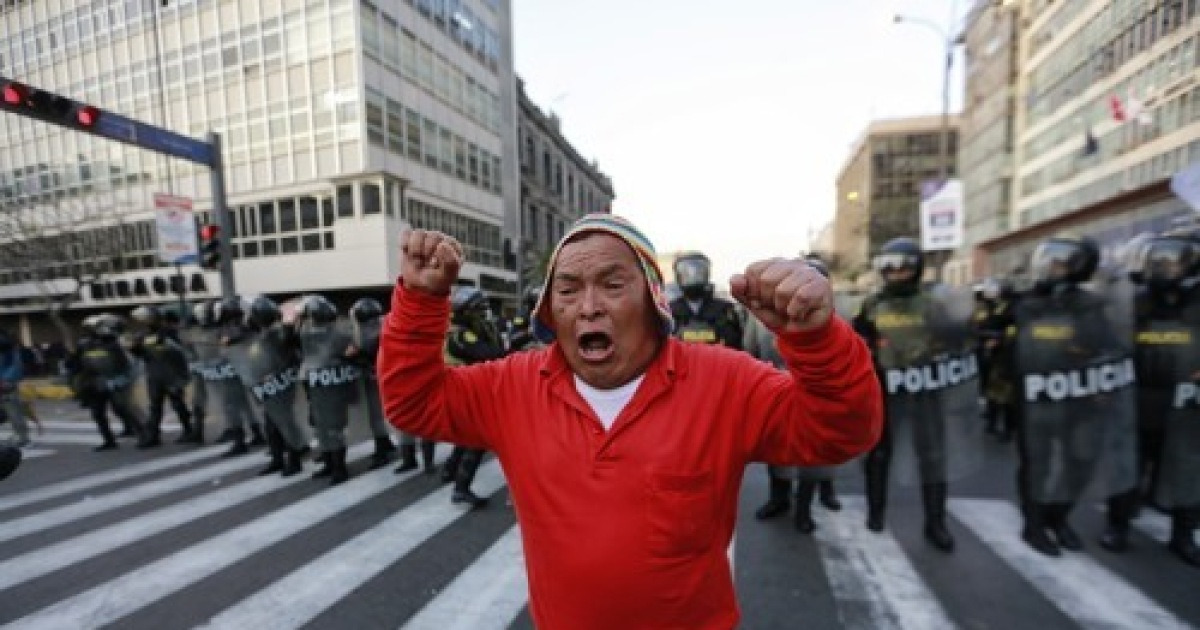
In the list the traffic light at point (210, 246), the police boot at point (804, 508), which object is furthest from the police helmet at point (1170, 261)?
the traffic light at point (210, 246)

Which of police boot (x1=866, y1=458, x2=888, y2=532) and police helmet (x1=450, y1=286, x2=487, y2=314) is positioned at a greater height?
police helmet (x1=450, y1=286, x2=487, y2=314)

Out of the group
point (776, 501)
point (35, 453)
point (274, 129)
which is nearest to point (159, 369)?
point (35, 453)

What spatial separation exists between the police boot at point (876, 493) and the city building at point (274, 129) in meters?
15.8

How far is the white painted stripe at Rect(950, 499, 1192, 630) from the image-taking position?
2.97 metres

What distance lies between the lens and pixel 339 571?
382 cm

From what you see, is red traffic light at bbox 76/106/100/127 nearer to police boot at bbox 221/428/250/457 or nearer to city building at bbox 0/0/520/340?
police boot at bbox 221/428/250/457

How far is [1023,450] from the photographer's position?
13.3 feet

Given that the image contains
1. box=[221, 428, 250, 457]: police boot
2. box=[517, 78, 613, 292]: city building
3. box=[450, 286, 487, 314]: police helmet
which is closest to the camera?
box=[450, 286, 487, 314]: police helmet

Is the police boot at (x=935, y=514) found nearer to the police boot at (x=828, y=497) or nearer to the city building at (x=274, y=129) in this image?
the police boot at (x=828, y=497)

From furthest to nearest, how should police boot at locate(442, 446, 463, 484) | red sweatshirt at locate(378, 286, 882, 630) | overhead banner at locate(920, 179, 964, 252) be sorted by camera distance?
overhead banner at locate(920, 179, 964, 252)
police boot at locate(442, 446, 463, 484)
red sweatshirt at locate(378, 286, 882, 630)

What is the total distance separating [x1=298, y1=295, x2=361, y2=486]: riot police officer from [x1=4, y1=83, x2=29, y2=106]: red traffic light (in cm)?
508

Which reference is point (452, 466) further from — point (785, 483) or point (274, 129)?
point (274, 129)

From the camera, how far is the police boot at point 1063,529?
3.88 meters

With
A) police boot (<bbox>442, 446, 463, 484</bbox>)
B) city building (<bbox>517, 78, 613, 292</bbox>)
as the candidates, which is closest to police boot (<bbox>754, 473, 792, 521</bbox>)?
police boot (<bbox>442, 446, 463, 484</bbox>)
